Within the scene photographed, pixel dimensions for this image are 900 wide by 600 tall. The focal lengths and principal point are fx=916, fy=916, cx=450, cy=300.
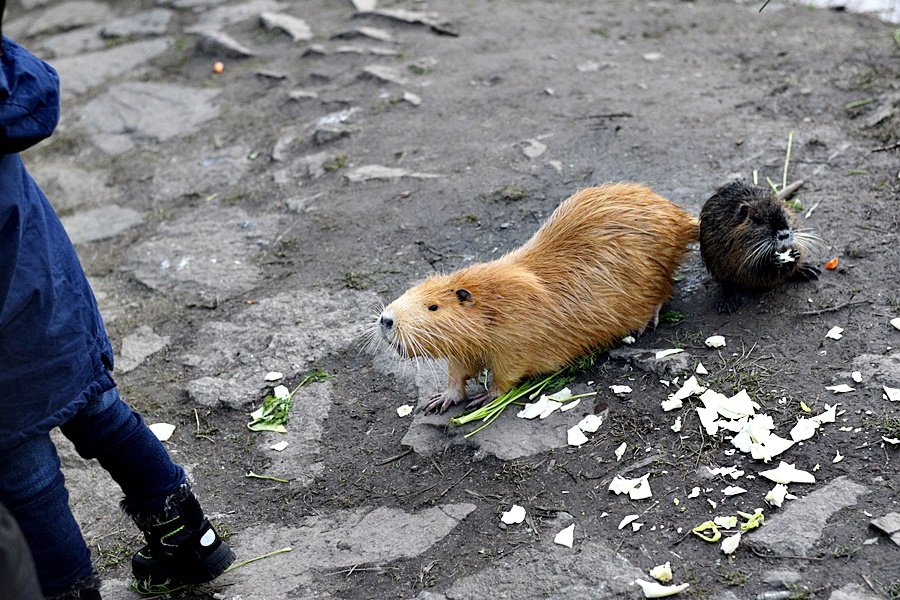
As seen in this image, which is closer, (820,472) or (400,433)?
(820,472)

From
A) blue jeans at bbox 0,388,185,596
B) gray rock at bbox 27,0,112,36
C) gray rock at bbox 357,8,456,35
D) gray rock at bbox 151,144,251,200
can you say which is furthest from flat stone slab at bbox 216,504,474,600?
gray rock at bbox 27,0,112,36

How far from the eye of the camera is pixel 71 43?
8.34 m

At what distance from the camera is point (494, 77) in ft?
20.5

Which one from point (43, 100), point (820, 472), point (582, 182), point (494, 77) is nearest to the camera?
point (43, 100)

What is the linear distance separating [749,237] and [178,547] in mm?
2294

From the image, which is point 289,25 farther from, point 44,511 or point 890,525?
point 890,525

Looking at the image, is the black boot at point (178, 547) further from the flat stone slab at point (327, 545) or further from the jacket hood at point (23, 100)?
the jacket hood at point (23, 100)

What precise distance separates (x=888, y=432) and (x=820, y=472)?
26 cm

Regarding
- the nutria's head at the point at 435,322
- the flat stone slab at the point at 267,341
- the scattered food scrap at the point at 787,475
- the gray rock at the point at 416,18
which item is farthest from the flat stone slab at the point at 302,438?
the gray rock at the point at 416,18

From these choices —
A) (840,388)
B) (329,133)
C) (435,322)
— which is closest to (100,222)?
(329,133)

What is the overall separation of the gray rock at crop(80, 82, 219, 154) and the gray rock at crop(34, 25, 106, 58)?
43.9 inches

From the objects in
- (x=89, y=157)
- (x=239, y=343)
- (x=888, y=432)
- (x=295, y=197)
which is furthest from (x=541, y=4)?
(x=888, y=432)

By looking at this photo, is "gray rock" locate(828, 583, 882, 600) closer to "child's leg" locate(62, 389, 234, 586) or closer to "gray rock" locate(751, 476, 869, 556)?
"gray rock" locate(751, 476, 869, 556)

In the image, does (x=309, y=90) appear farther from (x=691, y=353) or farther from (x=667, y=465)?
(x=667, y=465)
